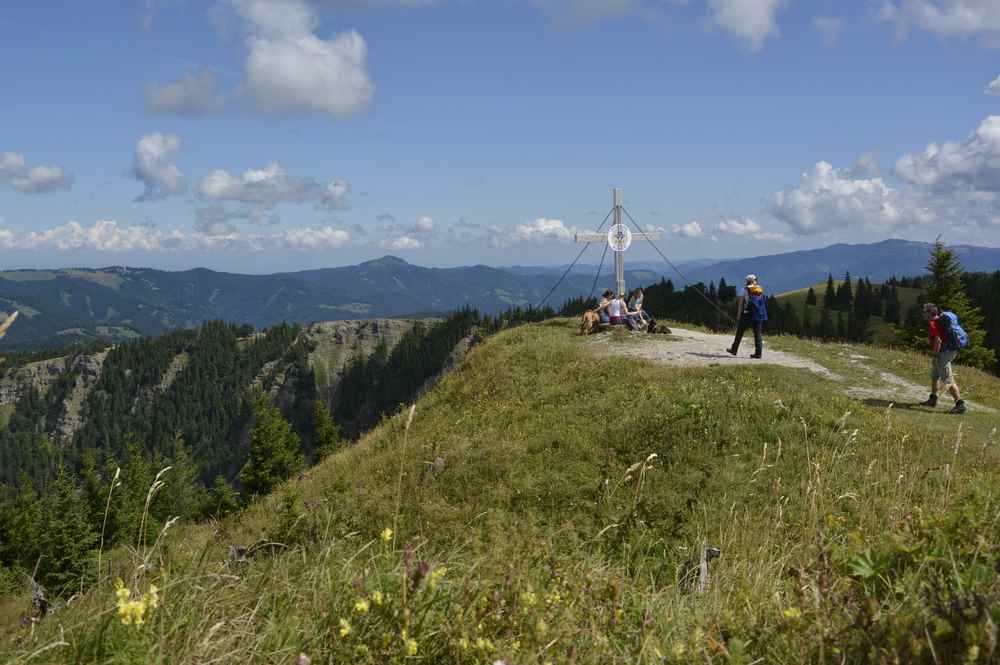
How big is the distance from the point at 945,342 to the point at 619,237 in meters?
15.4

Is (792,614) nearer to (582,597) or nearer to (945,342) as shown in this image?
(582,597)

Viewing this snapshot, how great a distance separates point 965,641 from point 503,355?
75.6 ft

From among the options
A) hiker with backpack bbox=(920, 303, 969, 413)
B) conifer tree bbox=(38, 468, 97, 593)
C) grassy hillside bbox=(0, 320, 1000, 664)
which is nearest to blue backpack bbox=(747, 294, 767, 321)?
hiker with backpack bbox=(920, 303, 969, 413)

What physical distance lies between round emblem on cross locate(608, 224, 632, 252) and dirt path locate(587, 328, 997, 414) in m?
A: 4.51

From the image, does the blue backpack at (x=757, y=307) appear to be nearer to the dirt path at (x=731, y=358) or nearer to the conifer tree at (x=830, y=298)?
the dirt path at (x=731, y=358)

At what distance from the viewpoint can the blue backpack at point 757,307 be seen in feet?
66.0

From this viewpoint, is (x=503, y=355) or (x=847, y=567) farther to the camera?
(x=503, y=355)

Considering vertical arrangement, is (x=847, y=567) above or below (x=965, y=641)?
below

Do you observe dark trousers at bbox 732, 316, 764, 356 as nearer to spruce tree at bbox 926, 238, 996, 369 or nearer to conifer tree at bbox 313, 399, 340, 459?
spruce tree at bbox 926, 238, 996, 369

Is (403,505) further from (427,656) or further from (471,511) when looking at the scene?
(427,656)

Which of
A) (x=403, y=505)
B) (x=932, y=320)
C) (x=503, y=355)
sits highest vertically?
(x=932, y=320)

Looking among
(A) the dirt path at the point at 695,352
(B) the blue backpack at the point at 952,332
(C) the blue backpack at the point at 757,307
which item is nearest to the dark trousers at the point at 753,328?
(C) the blue backpack at the point at 757,307

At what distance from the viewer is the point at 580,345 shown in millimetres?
25047

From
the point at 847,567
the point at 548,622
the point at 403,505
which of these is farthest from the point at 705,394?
the point at 548,622
